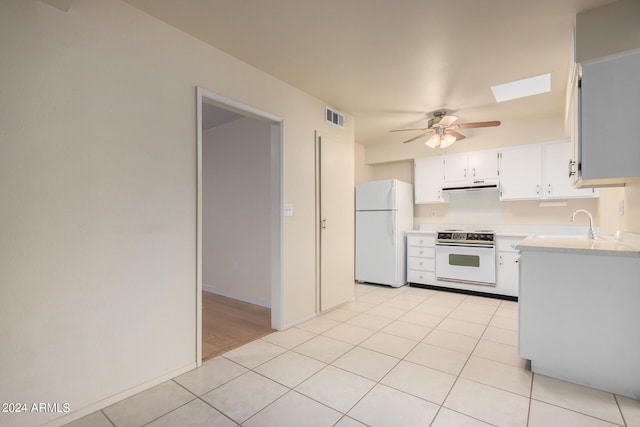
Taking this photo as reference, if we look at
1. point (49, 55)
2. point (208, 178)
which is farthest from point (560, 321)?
point (208, 178)

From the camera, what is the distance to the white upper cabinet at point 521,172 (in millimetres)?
4099

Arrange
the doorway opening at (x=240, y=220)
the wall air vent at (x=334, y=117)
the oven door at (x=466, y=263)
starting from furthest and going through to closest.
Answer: the oven door at (x=466, y=263) → the wall air vent at (x=334, y=117) → the doorway opening at (x=240, y=220)

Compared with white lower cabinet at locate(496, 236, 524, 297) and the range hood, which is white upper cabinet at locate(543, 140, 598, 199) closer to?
the range hood

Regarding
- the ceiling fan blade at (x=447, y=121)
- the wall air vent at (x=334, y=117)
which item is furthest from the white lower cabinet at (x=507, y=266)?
the wall air vent at (x=334, y=117)

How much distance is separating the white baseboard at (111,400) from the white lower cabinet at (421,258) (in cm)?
356

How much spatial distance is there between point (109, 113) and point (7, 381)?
1.49m

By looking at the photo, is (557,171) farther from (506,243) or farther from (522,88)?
(522,88)

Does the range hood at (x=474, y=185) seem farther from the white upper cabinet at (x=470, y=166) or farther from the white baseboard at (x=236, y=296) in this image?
the white baseboard at (x=236, y=296)

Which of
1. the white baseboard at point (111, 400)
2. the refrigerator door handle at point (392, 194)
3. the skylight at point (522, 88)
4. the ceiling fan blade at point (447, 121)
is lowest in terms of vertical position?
the white baseboard at point (111, 400)

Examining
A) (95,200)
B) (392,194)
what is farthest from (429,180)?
(95,200)

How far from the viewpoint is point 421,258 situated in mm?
4727

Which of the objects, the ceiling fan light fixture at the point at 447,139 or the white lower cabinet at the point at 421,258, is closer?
the ceiling fan light fixture at the point at 447,139

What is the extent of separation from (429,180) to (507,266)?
1.72m

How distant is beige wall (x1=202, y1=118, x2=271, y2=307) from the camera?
3.93 m
